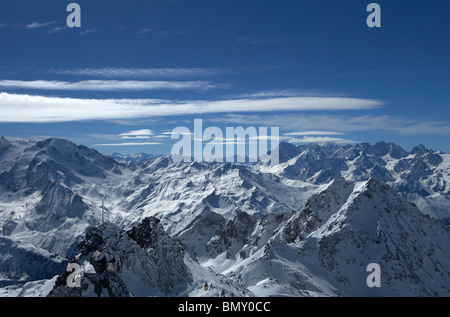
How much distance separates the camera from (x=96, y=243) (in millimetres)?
76938
